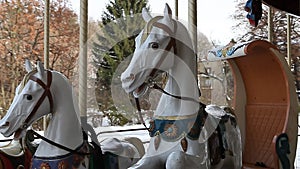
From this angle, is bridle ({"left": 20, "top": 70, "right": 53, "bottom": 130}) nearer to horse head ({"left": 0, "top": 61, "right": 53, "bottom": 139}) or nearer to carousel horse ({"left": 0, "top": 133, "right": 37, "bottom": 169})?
horse head ({"left": 0, "top": 61, "right": 53, "bottom": 139})

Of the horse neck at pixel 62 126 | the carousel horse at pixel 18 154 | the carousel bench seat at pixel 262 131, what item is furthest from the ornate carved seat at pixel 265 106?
the carousel horse at pixel 18 154

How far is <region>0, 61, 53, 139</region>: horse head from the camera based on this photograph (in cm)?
119

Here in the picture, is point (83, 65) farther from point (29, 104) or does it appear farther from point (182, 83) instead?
point (182, 83)

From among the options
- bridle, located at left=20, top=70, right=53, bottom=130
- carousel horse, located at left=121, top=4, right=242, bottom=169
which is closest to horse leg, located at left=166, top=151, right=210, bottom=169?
carousel horse, located at left=121, top=4, right=242, bottom=169

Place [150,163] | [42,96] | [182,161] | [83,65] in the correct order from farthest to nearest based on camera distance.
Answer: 1. [83,65]
2. [42,96]
3. [150,163]
4. [182,161]

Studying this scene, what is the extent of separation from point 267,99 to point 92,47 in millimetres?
1070

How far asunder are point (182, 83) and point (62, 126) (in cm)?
43

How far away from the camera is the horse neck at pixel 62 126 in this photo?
124cm

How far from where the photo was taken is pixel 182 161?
1.01 meters

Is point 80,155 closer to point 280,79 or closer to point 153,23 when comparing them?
point 153,23

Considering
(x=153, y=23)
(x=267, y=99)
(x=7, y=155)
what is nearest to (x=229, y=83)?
(x=267, y=99)

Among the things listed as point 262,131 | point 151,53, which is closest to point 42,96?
point 151,53

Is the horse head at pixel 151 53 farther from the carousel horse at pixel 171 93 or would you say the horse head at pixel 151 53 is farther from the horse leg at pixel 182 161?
the horse leg at pixel 182 161

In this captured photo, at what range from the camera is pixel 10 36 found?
10.8ft
